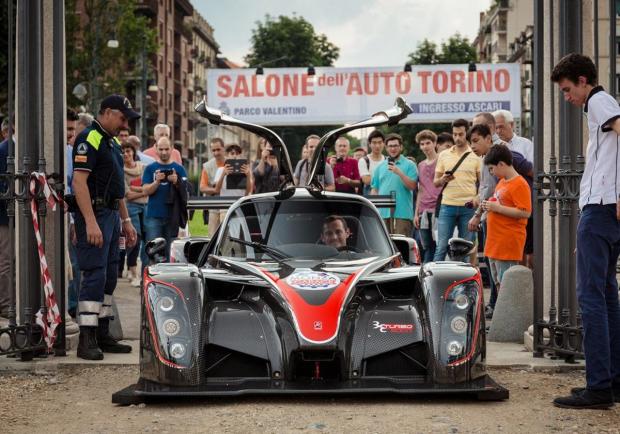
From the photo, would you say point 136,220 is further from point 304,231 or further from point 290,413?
point 290,413

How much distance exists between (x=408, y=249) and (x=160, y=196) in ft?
18.1

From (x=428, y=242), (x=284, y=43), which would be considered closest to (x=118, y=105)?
(x=428, y=242)

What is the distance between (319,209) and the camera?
8.01 metres

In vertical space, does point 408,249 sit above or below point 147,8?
below

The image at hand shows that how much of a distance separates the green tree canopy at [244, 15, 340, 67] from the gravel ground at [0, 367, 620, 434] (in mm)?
77934

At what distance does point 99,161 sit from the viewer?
28.6 feet

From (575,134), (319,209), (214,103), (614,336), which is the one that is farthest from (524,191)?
(214,103)

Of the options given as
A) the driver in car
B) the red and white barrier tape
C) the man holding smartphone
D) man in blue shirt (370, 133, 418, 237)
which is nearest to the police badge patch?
the red and white barrier tape

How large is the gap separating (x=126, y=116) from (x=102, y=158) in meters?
0.44

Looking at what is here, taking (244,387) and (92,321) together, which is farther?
(92,321)

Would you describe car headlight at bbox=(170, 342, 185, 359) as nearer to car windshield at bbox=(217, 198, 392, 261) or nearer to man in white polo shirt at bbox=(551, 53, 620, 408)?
car windshield at bbox=(217, 198, 392, 261)

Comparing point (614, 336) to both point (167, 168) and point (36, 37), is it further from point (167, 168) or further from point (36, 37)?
point (167, 168)

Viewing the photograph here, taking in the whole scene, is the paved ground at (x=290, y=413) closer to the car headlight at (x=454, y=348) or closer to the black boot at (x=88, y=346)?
the car headlight at (x=454, y=348)

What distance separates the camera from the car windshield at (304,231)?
7.71 meters
